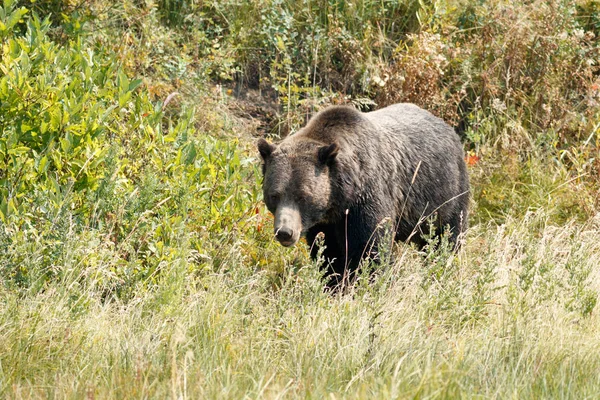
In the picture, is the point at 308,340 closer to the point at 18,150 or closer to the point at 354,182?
the point at 354,182

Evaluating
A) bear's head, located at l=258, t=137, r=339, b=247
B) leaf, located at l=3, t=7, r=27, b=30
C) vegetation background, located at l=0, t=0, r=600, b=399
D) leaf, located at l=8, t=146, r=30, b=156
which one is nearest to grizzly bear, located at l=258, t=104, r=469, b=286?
bear's head, located at l=258, t=137, r=339, b=247

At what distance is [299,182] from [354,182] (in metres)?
0.49

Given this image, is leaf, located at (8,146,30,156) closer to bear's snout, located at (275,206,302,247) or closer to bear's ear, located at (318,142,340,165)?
bear's snout, located at (275,206,302,247)

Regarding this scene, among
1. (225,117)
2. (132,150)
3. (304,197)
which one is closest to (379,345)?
(304,197)

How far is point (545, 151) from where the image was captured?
10.5 meters

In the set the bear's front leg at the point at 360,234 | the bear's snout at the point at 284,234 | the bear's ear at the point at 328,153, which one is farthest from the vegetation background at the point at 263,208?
the bear's ear at the point at 328,153

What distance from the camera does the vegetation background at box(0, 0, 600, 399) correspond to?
15.7 feet

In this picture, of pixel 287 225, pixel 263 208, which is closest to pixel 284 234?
pixel 287 225

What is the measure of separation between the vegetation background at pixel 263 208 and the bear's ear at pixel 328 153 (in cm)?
95

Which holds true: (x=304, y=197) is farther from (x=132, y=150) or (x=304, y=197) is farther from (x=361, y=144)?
(x=132, y=150)

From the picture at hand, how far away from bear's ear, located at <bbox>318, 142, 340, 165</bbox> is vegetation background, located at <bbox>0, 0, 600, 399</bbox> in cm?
95

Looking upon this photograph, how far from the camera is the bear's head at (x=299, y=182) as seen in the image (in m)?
6.79

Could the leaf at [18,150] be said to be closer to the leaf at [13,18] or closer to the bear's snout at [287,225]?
the leaf at [13,18]

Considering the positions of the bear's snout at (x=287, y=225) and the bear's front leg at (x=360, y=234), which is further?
the bear's front leg at (x=360, y=234)
